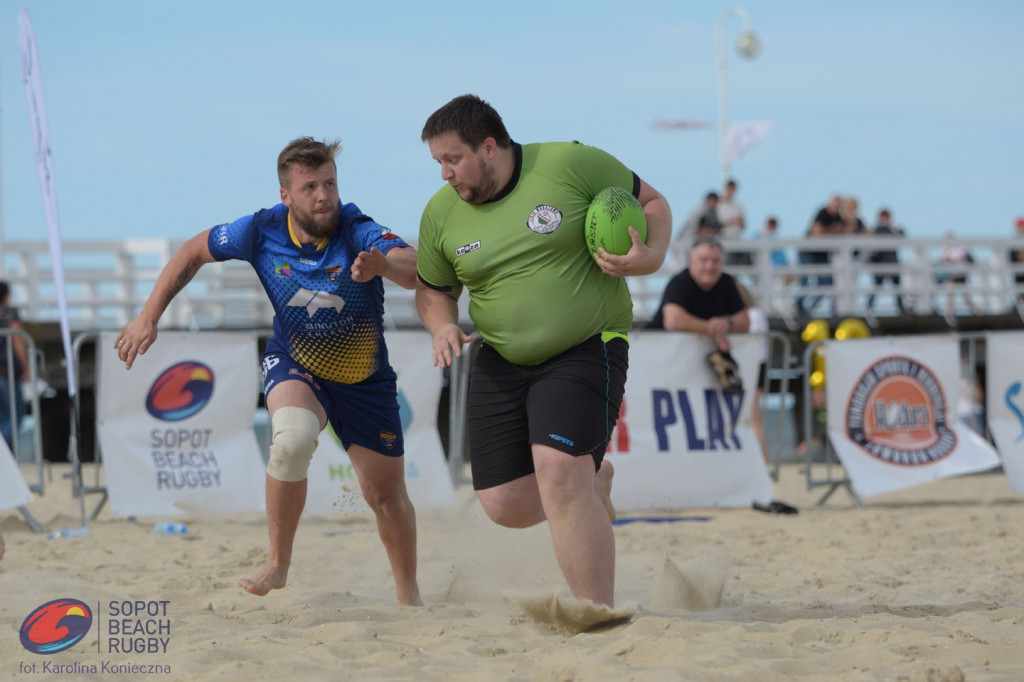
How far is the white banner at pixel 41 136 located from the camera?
24.3 feet

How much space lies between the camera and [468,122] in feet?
14.4

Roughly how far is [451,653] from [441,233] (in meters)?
1.60

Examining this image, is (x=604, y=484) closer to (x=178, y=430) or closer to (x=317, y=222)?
(x=317, y=222)

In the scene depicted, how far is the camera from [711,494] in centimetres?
879

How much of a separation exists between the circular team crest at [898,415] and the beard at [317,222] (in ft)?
18.1

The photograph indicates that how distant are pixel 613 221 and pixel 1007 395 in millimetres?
6529

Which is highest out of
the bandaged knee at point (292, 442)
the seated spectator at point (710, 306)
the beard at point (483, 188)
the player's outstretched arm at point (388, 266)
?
the beard at point (483, 188)

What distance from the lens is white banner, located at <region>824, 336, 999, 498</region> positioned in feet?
29.9

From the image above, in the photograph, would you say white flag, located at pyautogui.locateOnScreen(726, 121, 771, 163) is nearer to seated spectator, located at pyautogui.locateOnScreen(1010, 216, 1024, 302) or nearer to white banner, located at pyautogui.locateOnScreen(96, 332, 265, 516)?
seated spectator, located at pyautogui.locateOnScreen(1010, 216, 1024, 302)

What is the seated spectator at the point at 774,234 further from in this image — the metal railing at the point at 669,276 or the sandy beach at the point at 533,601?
the sandy beach at the point at 533,601

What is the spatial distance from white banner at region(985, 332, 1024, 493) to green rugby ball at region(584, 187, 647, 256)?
6.21 m

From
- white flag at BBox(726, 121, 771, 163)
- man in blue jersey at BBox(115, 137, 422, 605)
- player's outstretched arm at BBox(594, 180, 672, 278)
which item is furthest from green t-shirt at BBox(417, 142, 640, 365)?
white flag at BBox(726, 121, 771, 163)

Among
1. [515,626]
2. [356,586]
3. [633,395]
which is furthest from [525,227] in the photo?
[633,395]

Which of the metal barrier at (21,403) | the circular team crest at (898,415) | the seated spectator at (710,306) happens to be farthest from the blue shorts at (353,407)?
the circular team crest at (898,415)
